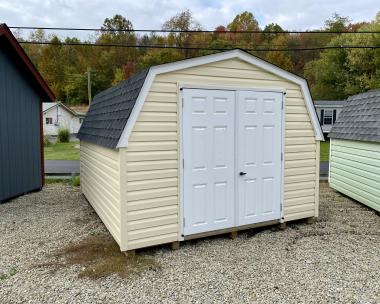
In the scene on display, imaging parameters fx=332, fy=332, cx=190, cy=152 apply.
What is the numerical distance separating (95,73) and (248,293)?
33991 millimetres

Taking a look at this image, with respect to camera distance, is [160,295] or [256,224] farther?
[256,224]

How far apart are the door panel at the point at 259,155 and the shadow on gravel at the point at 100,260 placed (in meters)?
1.75

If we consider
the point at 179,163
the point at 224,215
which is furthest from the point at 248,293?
the point at 179,163

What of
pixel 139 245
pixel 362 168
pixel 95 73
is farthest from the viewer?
pixel 95 73

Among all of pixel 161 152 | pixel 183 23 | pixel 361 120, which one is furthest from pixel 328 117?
pixel 161 152

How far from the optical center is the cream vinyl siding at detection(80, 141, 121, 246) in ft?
14.8

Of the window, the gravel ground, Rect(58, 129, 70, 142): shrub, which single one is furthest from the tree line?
the gravel ground

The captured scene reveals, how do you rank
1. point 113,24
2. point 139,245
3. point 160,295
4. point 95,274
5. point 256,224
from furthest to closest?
point 113,24 < point 256,224 < point 139,245 < point 95,274 < point 160,295

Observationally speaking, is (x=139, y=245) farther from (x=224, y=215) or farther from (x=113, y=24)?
(x=113, y=24)

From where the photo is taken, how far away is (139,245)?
14.6 feet

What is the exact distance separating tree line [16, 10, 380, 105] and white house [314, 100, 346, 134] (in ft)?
9.59

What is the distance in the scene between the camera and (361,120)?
749 cm

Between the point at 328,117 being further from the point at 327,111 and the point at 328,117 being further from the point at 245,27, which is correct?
the point at 245,27

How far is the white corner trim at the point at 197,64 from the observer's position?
14.0 feet
